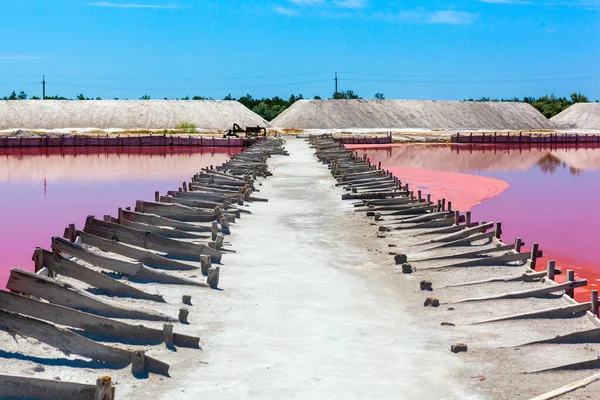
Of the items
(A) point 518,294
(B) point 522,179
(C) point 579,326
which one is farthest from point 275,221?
(B) point 522,179

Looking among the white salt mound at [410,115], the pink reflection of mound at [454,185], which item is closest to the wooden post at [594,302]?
the pink reflection of mound at [454,185]

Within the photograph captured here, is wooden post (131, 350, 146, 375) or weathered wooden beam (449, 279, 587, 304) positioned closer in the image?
wooden post (131, 350, 146, 375)

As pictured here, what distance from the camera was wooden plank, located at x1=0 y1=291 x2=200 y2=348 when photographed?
9.43 metres

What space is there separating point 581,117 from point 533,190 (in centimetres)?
11607

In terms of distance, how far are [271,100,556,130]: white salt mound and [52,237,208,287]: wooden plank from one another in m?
112

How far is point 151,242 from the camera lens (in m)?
15.2

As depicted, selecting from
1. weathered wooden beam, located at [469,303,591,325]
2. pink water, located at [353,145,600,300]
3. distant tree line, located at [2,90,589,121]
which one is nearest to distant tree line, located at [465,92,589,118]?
distant tree line, located at [2,90,589,121]

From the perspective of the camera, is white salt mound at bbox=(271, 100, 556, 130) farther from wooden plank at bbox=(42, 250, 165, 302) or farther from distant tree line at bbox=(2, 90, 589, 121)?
wooden plank at bbox=(42, 250, 165, 302)

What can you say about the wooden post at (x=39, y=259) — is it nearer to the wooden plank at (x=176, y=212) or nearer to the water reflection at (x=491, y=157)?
the wooden plank at (x=176, y=212)

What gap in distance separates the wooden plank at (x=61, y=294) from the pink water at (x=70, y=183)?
22.4 ft

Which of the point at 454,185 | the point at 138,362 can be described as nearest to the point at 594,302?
the point at 138,362

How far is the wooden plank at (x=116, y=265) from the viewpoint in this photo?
1264cm

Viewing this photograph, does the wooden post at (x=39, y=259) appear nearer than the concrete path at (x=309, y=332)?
No

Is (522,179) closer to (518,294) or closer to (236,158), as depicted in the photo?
(236,158)
